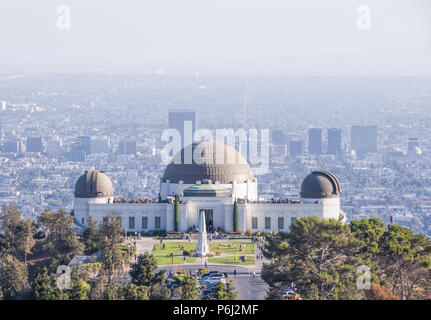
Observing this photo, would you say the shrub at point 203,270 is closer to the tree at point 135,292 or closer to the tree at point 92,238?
the tree at point 135,292

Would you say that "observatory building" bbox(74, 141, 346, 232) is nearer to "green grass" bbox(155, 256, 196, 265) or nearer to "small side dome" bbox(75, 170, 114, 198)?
"small side dome" bbox(75, 170, 114, 198)

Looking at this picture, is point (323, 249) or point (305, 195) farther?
point (305, 195)

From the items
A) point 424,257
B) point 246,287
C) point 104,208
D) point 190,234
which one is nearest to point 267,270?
point 246,287

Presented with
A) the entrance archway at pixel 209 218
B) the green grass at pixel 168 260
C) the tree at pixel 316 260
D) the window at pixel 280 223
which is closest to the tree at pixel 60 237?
the green grass at pixel 168 260

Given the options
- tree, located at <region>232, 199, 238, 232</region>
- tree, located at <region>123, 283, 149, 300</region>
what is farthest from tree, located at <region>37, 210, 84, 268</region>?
tree, located at <region>123, 283, 149, 300</region>

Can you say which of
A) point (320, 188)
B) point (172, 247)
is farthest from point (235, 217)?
point (172, 247)

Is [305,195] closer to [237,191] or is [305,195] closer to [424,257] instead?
[237,191]
